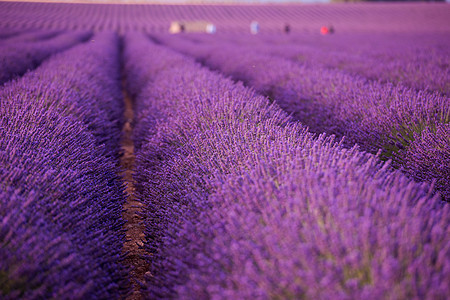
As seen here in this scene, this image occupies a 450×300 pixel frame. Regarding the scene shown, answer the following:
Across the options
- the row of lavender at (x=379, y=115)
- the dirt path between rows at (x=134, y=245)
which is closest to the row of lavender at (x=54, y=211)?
the dirt path between rows at (x=134, y=245)

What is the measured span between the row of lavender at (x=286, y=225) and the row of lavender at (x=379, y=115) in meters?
0.83

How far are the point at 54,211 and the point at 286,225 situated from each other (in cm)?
97

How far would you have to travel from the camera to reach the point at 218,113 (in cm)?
225

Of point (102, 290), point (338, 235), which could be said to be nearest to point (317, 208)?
point (338, 235)

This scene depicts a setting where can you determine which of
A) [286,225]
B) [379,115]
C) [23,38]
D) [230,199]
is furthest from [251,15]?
[286,225]

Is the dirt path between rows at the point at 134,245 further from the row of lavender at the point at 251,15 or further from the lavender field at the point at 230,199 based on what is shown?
the row of lavender at the point at 251,15

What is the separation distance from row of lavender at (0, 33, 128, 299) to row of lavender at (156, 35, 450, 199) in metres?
1.94

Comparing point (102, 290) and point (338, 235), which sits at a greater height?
point (338, 235)

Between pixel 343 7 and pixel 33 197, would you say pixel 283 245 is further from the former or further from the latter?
pixel 343 7

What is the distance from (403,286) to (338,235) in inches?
8.3

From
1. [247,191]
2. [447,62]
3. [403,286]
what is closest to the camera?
[403,286]

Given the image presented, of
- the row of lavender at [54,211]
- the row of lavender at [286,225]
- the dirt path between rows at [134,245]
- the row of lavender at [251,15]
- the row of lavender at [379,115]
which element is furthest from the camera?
the row of lavender at [251,15]

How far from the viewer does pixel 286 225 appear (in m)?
1.01

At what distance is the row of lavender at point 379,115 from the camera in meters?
2.04
